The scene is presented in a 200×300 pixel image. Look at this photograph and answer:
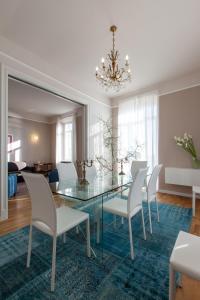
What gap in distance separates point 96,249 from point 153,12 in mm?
3229

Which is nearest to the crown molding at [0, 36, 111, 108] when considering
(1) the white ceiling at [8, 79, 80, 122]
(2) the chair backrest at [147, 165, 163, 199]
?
(1) the white ceiling at [8, 79, 80, 122]

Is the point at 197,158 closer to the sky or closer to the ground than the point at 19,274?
closer to the sky

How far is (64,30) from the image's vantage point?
2461mm

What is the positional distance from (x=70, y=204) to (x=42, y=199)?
1300mm

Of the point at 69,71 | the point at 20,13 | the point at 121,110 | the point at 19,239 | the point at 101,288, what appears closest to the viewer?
the point at 101,288

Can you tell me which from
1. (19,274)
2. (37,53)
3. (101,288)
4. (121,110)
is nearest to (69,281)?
(101,288)

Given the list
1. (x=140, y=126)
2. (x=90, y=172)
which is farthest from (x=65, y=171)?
(x=140, y=126)

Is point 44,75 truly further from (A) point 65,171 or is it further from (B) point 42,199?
(B) point 42,199

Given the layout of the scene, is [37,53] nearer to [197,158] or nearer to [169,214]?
[169,214]

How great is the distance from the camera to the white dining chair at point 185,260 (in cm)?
96

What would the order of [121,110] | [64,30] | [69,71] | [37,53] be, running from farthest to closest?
[121,110] → [69,71] → [37,53] → [64,30]

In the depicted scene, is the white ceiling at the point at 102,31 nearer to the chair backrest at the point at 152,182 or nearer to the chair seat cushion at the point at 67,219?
the chair backrest at the point at 152,182

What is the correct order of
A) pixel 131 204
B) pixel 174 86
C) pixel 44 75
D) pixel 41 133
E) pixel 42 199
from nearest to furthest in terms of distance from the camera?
pixel 42 199, pixel 131 204, pixel 44 75, pixel 174 86, pixel 41 133

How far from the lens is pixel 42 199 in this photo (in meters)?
1.41
